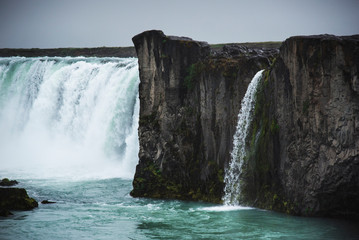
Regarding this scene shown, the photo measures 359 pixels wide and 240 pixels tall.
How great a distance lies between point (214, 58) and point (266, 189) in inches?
241

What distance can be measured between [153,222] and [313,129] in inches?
243

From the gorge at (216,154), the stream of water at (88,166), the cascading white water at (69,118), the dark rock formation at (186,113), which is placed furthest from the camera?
the cascading white water at (69,118)

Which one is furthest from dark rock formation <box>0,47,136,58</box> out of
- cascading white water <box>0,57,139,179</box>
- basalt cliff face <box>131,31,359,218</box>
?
basalt cliff face <box>131,31,359,218</box>

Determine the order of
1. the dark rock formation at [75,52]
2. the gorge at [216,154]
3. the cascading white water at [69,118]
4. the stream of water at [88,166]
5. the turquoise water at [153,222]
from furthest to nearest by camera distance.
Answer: the dark rock formation at [75,52] → the cascading white water at [69,118] → the gorge at [216,154] → the stream of water at [88,166] → the turquoise water at [153,222]

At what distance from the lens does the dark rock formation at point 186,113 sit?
21859mm

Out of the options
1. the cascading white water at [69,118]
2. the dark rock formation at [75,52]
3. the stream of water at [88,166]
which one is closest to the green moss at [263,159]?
the stream of water at [88,166]

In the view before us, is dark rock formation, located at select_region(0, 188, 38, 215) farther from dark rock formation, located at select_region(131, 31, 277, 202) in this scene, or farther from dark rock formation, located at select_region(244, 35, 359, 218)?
dark rock formation, located at select_region(244, 35, 359, 218)

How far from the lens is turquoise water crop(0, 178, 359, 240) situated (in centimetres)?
1645

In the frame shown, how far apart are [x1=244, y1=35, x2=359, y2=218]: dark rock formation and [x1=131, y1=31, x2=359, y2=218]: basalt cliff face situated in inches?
1.2

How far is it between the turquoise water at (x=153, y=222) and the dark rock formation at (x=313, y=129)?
79cm

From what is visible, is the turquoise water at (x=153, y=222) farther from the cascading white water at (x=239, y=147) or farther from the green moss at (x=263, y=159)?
the cascading white water at (x=239, y=147)

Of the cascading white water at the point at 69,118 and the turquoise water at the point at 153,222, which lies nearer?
the turquoise water at the point at 153,222

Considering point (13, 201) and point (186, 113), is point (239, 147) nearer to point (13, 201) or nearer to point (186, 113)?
point (186, 113)

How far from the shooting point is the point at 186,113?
A: 23312 mm
